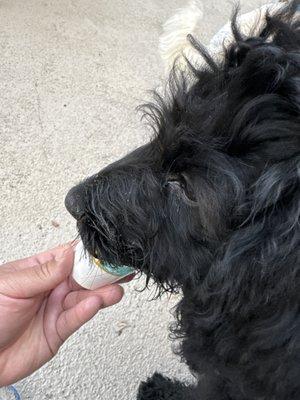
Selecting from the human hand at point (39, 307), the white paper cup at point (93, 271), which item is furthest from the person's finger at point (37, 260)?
the white paper cup at point (93, 271)

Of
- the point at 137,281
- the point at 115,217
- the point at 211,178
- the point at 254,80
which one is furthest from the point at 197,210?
the point at 137,281

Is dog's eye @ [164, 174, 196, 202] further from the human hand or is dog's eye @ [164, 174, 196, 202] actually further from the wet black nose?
the human hand

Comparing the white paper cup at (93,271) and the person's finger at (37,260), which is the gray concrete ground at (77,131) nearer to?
the person's finger at (37,260)

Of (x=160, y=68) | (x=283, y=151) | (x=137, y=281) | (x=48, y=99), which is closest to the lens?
(x=283, y=151)

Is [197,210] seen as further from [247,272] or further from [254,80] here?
[254,80]

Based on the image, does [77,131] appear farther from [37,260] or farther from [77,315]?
[77,315]

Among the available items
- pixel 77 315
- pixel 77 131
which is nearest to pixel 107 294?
pixel 77 315
